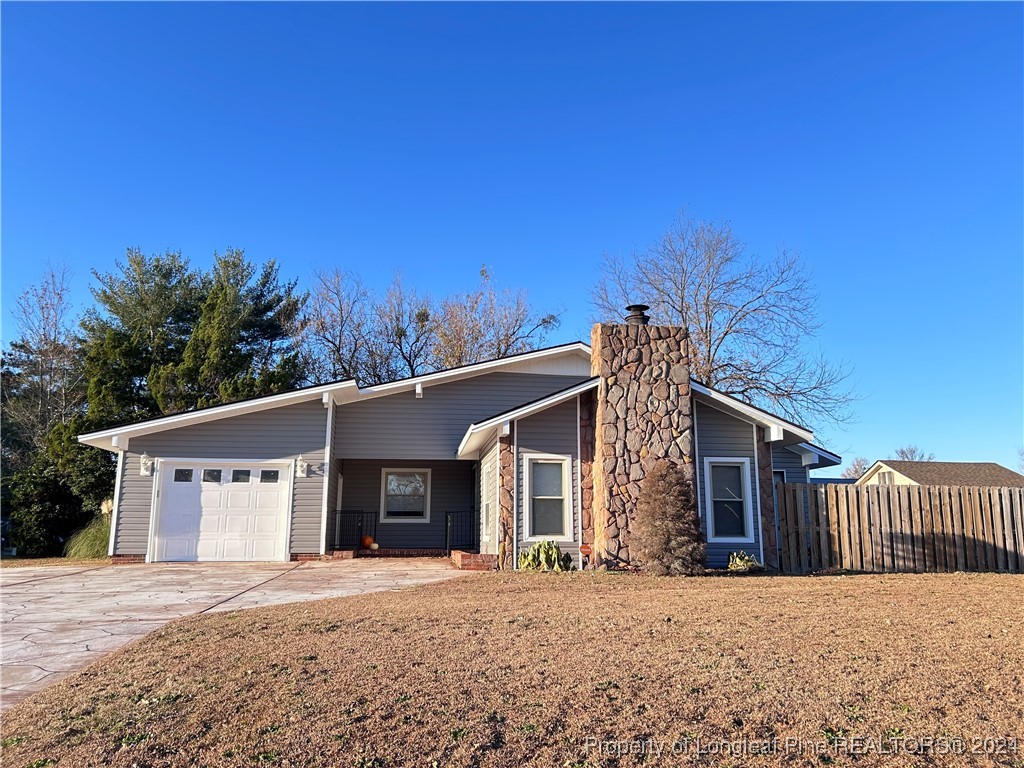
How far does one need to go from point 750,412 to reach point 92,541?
15.8m

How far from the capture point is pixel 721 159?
58.6ft

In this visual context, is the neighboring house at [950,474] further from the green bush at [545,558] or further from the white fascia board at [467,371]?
the green bush at [545,558]

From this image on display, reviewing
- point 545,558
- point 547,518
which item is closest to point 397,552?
point 547,518

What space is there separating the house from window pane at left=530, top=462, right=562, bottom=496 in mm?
21

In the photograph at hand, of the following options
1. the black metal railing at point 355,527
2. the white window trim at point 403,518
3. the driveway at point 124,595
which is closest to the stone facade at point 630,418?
the driveway at point 124,595

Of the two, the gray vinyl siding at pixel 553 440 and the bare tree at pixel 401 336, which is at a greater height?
the bare tree at pixel 401 336

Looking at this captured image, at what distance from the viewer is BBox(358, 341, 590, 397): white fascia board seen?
16375mm

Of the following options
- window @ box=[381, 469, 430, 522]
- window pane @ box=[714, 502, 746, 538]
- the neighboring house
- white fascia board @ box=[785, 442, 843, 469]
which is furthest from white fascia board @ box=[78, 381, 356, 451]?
the neighboring house

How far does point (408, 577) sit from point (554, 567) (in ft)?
8.53

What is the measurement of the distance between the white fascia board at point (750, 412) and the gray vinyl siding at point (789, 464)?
6223 mm

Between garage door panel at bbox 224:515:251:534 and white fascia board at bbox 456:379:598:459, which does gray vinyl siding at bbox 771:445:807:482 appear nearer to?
white fascia board at bbox 456:379:598:459

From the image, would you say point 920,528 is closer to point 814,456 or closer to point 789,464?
point 814,456

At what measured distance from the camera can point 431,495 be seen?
18391 millimetres

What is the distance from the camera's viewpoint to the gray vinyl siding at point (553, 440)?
42.1ft
